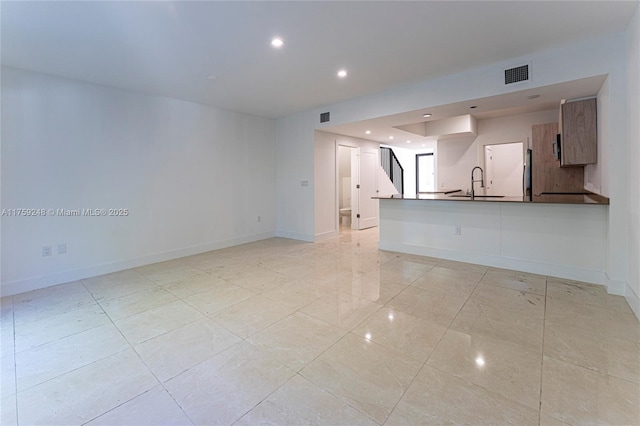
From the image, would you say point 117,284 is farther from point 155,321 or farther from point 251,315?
point 251,315

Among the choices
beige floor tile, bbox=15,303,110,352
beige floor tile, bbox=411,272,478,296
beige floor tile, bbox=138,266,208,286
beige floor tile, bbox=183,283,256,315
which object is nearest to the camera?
beige floor tile, bbox=15,303,110,352

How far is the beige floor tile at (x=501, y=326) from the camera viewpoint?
2154 millimetres

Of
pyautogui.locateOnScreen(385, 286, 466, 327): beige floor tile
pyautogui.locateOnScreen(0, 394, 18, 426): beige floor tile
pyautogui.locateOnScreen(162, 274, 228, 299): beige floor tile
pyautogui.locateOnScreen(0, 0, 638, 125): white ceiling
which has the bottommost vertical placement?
pyautogui.locateOnScreen(0, 394, 18, 426): beige floor tile

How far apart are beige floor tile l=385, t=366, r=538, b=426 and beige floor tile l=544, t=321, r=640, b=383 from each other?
2.42 ft

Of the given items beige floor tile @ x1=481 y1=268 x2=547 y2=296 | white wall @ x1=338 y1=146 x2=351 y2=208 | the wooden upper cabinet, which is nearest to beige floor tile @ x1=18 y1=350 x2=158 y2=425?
beige floor tile @ x1=481 y1=268 x2=547 y2=296

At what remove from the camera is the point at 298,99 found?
4.86 meters

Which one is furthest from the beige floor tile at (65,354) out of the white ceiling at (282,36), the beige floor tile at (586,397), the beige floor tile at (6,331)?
the beige floor tile at (586,397)

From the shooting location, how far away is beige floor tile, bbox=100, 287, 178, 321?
277 cm

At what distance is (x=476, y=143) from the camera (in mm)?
6801

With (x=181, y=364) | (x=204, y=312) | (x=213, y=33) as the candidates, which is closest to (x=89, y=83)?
(x=213, y=33)

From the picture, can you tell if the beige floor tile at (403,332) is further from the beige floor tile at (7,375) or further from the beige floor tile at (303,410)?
the beige floor tile at (7,375)

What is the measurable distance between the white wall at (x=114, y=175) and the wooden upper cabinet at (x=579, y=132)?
198 inches

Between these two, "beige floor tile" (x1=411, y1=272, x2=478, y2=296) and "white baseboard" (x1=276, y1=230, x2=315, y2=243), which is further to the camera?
"white baseboard" (x1=276, y1=230, x2=315, y2=243)

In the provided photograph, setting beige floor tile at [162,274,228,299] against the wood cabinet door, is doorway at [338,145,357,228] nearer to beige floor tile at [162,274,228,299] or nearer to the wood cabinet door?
the wood cabinet door
